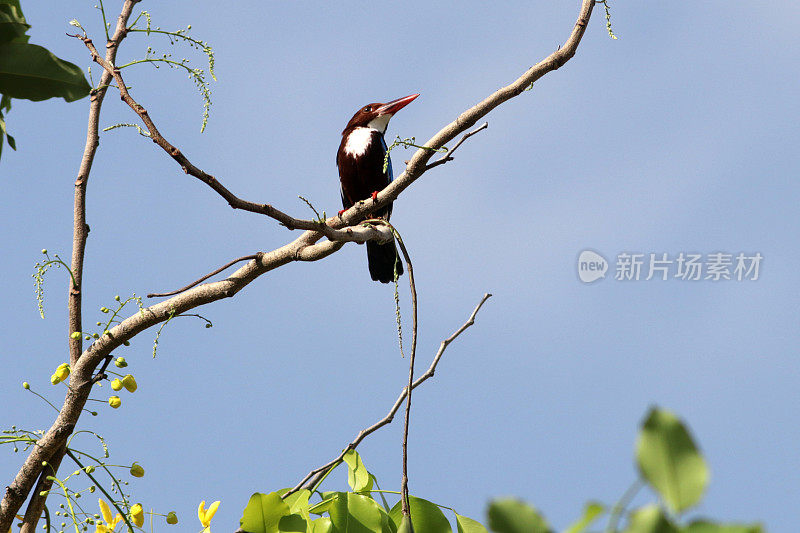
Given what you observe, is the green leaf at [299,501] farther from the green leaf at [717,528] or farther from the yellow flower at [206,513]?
the green leaf at [717,528]

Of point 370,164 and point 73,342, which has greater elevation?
point 370,164

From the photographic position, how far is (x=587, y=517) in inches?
21.5

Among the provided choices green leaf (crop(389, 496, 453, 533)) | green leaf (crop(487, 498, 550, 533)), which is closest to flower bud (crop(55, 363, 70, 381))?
green leaf (crop(389, 496, 453, 533))

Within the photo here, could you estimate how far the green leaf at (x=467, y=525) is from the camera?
1.57 metres

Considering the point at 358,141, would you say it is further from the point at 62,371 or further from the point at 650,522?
the point at 650,522

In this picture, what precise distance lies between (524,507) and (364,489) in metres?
1.15

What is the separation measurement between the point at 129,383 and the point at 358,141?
3402 mm

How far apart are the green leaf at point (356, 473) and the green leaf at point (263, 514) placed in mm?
200

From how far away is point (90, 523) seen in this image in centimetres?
209

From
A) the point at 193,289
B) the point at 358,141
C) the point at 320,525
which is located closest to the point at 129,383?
the point at 193,289

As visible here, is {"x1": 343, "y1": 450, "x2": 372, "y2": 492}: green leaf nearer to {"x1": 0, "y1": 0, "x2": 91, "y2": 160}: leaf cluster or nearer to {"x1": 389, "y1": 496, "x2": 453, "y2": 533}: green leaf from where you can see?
{"x1": 389, "y1": 496, "x2": 453, "y2": 533}: green leaf

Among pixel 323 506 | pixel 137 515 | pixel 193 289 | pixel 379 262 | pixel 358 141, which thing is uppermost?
pixel 358 141

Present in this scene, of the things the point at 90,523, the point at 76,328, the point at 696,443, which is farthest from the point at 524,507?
the point at 76,328

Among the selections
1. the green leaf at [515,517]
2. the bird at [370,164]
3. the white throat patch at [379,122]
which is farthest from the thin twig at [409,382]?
the white throat patch at [379,122]
